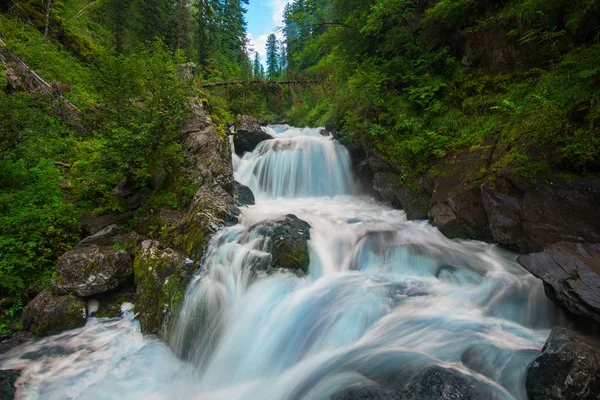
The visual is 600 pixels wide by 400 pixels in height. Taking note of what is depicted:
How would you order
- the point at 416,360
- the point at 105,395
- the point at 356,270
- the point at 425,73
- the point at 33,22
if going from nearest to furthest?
the point at 416,360 < the point at 105,395 < the point at 356,270 < the point at 425,73 < the point at 33,22

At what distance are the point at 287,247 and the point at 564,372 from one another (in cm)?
362

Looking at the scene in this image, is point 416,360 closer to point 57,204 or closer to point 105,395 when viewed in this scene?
point 105,395

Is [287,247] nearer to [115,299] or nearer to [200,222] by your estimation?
[200,222]

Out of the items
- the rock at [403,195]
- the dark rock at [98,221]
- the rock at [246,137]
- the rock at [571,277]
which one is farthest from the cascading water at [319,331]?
the rock at [246,137]

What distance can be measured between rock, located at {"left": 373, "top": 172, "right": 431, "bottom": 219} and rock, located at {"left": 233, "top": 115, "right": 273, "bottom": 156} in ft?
19.1

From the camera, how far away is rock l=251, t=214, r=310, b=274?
480cm

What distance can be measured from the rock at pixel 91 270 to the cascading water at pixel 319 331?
25.2 inches

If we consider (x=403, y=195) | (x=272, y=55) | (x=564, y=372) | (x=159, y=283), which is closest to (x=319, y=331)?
(x=564, y=372)

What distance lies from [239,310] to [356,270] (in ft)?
7.27

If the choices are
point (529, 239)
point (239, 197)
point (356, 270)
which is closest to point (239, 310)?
point (356, 270)

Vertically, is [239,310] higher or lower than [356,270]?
lower

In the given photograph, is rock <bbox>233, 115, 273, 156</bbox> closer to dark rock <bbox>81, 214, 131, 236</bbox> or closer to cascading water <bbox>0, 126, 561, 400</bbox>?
dark rock <bbox>81, 214, 131, 236</bbox>

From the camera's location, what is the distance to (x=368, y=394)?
256 centimetres

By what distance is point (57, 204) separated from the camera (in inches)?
224
